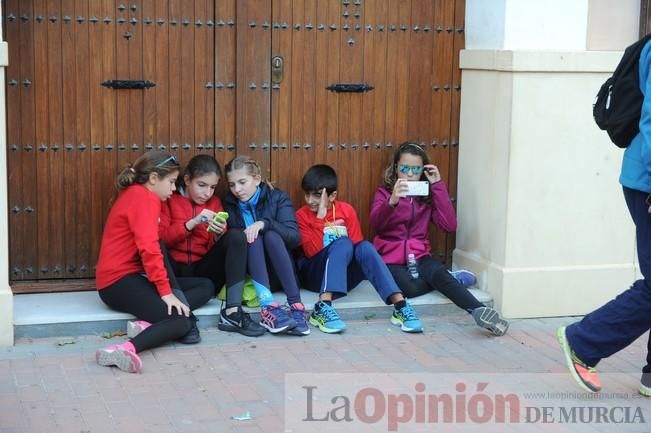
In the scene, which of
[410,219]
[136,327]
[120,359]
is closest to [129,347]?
[120,359]

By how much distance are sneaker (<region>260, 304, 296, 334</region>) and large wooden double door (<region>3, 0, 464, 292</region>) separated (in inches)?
40.2

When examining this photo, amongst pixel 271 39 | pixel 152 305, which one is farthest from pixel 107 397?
pixel 271 39

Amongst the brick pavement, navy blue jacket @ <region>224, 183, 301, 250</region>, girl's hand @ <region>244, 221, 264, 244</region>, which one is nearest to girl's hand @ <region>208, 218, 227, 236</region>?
girl's hand @ <region>244, 221, 264, 244</region>

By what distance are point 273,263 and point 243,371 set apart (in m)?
0.96

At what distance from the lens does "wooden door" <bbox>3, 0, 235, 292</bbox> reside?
248 inches

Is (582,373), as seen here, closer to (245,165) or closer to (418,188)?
(418,188)

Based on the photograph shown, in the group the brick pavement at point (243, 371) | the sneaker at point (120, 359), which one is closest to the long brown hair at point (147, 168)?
the brick pavement at point (243, 371)

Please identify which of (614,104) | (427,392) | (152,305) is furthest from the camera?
(152,305)

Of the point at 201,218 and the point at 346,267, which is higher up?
the point at 201,218

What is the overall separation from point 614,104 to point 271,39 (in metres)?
2.48

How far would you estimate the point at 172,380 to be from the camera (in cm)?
537

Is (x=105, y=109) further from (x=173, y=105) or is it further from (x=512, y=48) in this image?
(x=512, y=48)

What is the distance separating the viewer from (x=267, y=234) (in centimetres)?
632

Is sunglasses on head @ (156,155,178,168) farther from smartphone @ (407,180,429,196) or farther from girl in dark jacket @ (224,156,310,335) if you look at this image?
smartphone @ (407,180,429,196)
